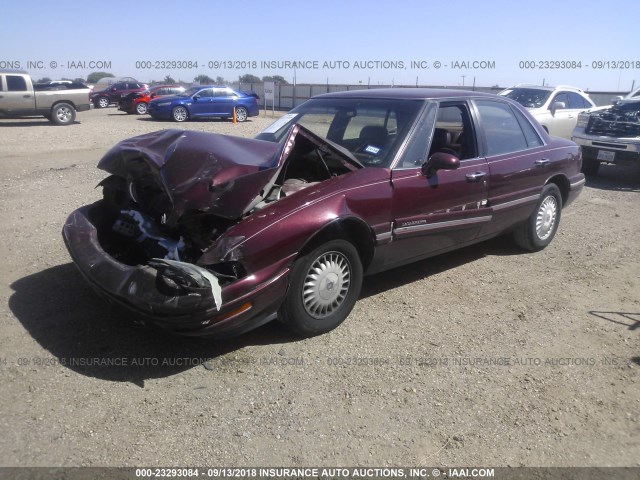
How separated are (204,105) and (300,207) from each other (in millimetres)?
19923

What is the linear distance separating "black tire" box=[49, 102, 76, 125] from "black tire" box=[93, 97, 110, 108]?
37.4 feet

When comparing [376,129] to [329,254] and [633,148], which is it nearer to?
[329,254]

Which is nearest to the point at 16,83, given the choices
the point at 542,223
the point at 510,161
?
the point at 510,161

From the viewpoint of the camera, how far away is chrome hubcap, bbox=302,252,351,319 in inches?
149

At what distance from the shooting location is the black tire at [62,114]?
18.8 metres

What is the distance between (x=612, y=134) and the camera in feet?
33.5

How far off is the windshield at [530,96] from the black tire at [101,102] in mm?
24175

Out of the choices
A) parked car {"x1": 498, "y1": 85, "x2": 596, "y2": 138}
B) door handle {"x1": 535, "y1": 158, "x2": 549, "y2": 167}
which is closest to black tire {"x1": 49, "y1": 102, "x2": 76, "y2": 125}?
parked car {"x1": 498, "y1": 85, "x2": 596, "y2": 138}

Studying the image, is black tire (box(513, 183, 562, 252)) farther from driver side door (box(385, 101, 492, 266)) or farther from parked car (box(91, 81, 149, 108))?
parked car (box(91, 81, 149, 108))

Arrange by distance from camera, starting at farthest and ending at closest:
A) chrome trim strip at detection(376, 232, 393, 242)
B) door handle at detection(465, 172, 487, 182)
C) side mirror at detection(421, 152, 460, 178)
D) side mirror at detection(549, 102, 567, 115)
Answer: side mirror at detection(549, 102, 567, 115), door handle at detection(465, 172, 487, 182), side mirror at detection(421, 152, 460, 178), chrome trim strip at detection(376, 232, 393, 242)

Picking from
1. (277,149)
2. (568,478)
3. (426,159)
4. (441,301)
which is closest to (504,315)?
(441,301)

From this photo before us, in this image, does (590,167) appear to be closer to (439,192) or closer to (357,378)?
(439,192)

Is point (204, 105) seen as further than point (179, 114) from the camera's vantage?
Yes

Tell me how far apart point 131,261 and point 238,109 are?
1970cm
